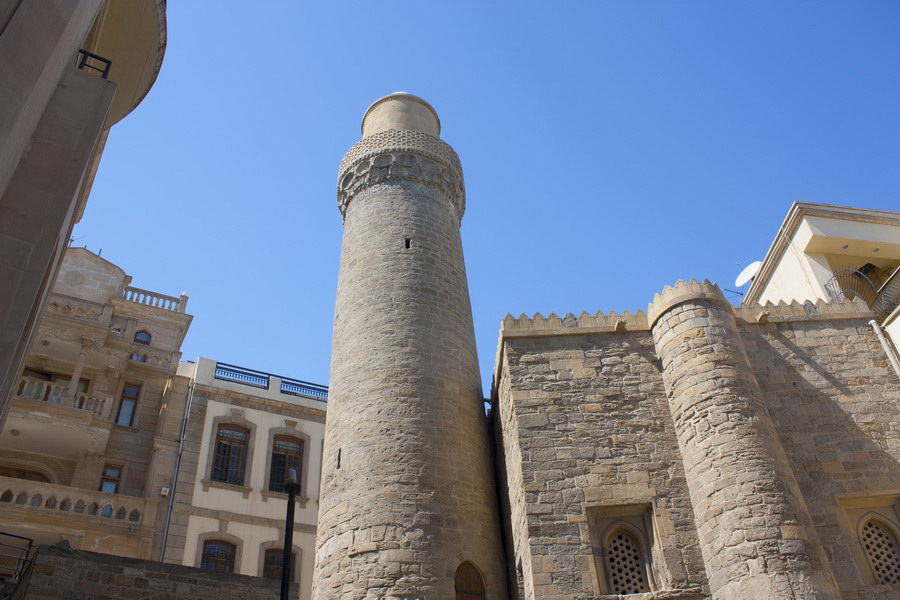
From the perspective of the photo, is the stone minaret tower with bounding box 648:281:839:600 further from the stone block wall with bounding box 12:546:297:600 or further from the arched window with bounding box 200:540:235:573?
the arched window with bounding box 200:540:235:573

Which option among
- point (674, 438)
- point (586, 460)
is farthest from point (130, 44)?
point (674, 438)

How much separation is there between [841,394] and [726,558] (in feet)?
13.1

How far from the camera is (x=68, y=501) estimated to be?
1551 centimetres

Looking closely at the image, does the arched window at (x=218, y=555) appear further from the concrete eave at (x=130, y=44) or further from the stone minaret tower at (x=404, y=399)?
the concrete eave at (x=130, y=44)

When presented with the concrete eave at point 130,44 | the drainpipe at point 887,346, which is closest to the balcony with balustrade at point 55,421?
the concrete eave at point 130,44

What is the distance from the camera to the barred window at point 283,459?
18547 mm

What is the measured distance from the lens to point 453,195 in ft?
54.1

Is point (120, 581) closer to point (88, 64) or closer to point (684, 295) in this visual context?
point (88, 64)

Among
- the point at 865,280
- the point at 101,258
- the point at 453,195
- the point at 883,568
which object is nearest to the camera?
the point at 883,568

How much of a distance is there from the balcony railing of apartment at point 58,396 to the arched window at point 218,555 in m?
4.01

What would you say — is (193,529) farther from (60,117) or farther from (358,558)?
(60,117)

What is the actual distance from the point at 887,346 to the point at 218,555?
48.2 feet

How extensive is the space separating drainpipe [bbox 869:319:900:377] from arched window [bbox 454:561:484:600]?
7776 millimetres

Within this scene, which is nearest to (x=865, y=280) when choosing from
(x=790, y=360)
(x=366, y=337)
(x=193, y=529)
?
(x=790, y=360)
